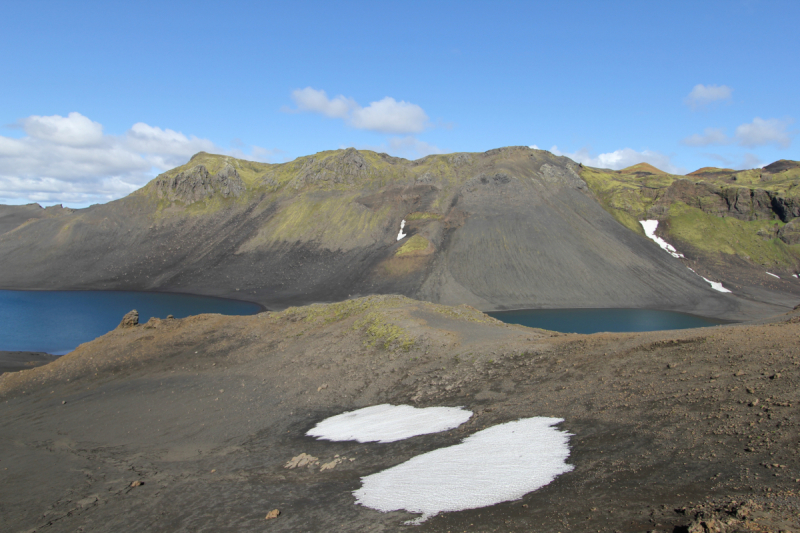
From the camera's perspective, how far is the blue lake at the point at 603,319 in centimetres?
5345

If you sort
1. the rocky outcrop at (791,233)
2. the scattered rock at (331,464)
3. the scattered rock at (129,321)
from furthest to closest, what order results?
the rocky outcrop at (791,233) < the scattered rock at (129,321) < the scattered rock at (331,464)

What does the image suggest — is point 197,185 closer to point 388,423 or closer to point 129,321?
point 129,321

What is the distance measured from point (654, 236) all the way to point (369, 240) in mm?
53349

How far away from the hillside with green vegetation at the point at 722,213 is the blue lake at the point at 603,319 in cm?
2720

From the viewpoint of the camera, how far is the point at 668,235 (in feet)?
282

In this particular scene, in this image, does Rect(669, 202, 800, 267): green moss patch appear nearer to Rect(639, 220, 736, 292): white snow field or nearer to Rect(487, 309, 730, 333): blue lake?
Rect(639, 220, 736, 292): white snow field

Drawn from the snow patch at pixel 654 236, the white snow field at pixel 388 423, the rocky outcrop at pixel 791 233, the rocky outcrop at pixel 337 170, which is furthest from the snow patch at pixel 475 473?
the rocky outcrop at pixel 791 233

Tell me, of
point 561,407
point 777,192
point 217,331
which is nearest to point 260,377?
point 217,331

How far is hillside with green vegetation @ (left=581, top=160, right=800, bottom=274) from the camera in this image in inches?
3211

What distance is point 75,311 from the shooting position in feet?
200

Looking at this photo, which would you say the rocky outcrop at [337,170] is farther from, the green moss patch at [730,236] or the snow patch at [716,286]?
the snow patch at [716,286]

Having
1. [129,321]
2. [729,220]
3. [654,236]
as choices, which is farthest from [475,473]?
[729,220]

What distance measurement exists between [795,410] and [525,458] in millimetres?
5631

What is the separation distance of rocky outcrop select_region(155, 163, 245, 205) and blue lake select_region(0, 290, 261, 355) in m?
30.9
